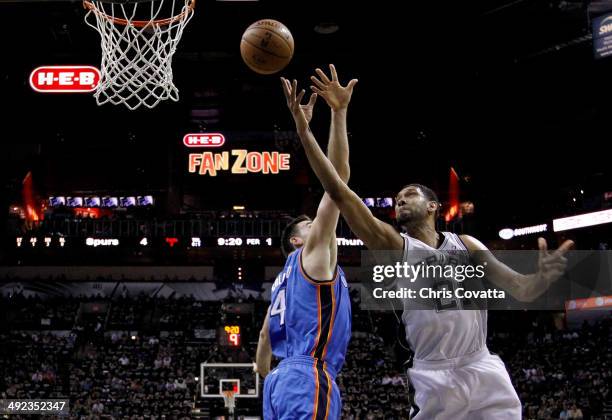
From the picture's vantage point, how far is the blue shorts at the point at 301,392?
9.82 ft

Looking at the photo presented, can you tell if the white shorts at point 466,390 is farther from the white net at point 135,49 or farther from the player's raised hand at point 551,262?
the white net at point 135,49

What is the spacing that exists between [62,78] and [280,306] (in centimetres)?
1097

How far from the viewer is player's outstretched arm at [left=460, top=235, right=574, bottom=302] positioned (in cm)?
276

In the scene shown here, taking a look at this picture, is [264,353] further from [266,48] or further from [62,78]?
[62,78]

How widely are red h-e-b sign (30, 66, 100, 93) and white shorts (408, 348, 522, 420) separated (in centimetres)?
1100

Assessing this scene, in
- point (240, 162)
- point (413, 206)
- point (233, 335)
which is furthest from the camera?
point (240, 162)

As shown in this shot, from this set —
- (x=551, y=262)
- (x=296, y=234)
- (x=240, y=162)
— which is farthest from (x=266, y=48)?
(x=240, y=162)

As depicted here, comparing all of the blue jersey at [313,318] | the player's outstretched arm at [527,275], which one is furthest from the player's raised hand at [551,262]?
the blue jersey at [313,318]

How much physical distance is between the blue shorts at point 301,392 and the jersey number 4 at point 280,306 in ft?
0.73

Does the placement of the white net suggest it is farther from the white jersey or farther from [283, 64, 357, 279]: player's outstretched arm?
the white jersey

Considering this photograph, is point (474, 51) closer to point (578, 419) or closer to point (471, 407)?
point (578, 419)

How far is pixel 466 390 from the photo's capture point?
10.5 ft

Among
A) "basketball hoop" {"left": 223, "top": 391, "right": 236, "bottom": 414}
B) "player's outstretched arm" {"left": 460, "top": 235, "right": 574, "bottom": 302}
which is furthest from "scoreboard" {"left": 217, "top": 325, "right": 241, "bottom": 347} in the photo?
"player's outstretched arm" {"left": 460, "top": 235, "right": 574, "bottom": 302}

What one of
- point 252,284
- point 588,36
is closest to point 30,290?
point 252,284
